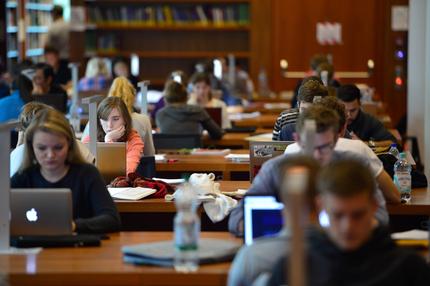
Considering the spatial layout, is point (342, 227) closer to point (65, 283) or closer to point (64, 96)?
point (65, 283)

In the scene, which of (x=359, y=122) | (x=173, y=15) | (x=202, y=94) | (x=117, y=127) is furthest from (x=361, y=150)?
(x=173, y=15)

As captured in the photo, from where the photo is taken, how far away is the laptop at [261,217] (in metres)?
4.12

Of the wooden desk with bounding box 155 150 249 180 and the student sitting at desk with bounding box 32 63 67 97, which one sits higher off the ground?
the student sitting at desk with bounding box 32 63 67 97

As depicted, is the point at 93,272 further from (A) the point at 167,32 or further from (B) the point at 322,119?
(A) the point at 167,32

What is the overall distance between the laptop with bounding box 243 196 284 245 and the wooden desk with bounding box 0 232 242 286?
0.24 metres

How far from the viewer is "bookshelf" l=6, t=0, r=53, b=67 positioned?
1388 centimetres

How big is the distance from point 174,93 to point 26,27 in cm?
572

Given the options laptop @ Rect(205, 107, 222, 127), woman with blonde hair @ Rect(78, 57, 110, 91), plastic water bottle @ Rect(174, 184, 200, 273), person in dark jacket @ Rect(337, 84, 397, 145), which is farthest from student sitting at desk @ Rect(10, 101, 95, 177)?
woman with blonde hair @ Rect(78, 57, 110, 91)

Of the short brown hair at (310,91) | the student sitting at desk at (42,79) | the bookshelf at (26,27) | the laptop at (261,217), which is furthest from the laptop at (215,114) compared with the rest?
the laptop at (261,217)

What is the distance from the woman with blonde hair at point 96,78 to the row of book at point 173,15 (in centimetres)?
221

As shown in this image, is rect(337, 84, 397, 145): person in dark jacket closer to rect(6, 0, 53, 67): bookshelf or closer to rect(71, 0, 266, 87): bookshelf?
rect(6, 0, 53, 67): bookshelf

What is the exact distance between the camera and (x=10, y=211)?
4.48 meters

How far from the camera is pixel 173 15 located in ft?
52.6

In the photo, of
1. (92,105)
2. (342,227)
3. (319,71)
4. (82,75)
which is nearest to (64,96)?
(319,71)
